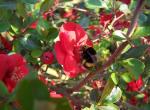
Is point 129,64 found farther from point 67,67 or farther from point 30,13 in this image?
point 30,13

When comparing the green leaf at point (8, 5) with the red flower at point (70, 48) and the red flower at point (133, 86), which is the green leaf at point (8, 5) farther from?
the red flower at point (133, 86)

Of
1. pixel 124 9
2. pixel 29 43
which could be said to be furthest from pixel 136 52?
pixel 29 43

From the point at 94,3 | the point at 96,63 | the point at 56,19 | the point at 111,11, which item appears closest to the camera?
the point at 96,63

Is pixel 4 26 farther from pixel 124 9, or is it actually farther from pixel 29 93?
pixel 29 93

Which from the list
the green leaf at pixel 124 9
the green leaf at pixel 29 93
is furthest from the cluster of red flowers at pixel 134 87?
the green leaf at pixel 29 93

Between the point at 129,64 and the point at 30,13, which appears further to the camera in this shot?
the point at 30,13

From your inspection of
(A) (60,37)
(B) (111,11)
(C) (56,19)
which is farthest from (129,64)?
(C) (56,19)

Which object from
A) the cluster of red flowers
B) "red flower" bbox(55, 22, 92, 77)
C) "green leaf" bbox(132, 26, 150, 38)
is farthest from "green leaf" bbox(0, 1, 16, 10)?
the cluster of red flowers

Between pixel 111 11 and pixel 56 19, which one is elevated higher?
pixel 111 11
